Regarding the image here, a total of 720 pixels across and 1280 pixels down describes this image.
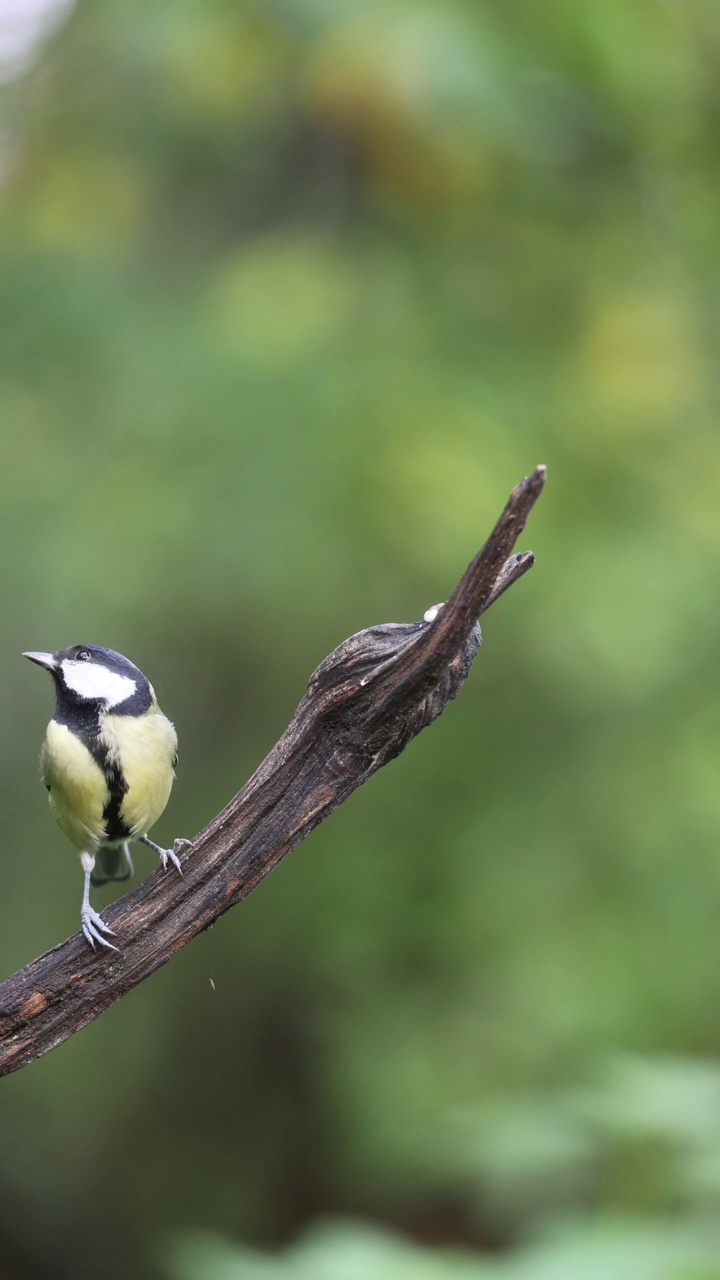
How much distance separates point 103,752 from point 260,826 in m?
0.66

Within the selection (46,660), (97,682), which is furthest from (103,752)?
(46,660)

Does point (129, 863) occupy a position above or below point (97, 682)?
below

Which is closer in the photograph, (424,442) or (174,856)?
(174,856)

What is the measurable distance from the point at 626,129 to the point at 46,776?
12.2ft

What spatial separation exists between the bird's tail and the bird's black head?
570 millimetres

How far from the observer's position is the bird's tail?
317 cm

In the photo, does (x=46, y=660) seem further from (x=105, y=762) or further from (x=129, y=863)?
(x=129, y=863)

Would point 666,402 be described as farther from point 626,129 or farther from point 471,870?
point 471,870

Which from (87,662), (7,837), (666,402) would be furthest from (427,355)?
(7,837)

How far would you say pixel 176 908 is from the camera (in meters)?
2.15

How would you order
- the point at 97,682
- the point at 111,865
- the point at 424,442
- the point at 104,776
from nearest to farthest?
the point at 104,776 → the point at 97,682 → the point at 111,865 → the point at 424,442

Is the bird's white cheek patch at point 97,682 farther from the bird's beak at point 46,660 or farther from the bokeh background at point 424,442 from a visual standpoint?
the bokeh background at point 424,442

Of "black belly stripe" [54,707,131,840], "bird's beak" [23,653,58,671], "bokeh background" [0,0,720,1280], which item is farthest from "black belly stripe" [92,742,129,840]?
"bokeh background" [0,0,720,1280]

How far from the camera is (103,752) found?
2.66 m
